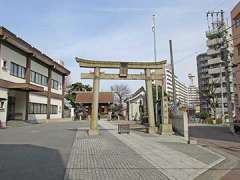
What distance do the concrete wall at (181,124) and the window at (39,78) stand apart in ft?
73.2

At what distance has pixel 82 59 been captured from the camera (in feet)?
67.2

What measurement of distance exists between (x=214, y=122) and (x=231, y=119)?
17926 millimetres

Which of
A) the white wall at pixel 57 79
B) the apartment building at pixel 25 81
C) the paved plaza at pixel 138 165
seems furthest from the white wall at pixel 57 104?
the paved plaza at pixel 138 165

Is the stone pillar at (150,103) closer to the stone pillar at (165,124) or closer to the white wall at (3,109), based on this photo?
the stone pillar at (165,124)

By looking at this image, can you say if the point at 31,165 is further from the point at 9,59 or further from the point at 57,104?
the point at 57,104

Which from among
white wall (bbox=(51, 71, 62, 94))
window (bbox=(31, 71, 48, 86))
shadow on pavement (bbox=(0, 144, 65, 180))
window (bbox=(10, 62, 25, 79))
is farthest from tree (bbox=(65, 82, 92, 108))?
shadow on pavement (bbox=(0, 144, 65, 180))

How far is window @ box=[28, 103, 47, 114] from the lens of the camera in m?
37.6

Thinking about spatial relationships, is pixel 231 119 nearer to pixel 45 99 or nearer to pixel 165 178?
pixel 165 178

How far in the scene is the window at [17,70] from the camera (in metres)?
31.7

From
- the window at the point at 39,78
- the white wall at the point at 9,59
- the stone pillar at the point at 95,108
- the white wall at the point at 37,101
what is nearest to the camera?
the stone pillar at the point at 95,108

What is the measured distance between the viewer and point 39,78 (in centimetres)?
4084

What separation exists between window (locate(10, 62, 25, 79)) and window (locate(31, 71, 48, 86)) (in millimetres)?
3220

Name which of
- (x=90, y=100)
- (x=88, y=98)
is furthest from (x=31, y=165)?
(x=88, y=98)

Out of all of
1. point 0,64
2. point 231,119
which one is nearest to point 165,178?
point 231,119
